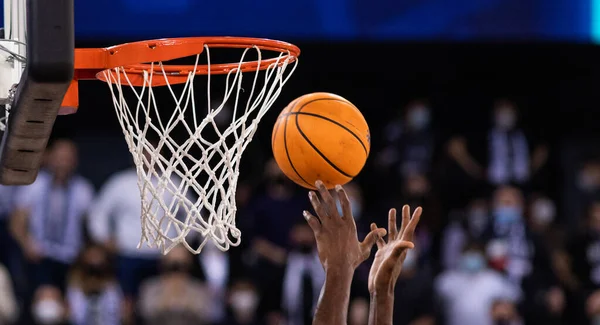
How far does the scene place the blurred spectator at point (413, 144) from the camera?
896cm

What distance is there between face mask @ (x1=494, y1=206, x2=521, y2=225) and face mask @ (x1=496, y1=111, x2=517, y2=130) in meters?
1.14

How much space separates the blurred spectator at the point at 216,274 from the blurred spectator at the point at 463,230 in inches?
72.5

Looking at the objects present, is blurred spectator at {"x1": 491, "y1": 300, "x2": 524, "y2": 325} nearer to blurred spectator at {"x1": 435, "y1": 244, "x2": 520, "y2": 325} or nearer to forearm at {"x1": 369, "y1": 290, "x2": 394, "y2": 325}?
blurred spectator at {"x1": 435, "y1": 244, "x2": 520, "y2": 325}

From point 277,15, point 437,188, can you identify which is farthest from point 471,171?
point 277,15

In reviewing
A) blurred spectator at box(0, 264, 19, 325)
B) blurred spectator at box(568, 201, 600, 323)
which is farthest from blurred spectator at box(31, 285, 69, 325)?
blurred spectator at box(568, 201, 600, 323)

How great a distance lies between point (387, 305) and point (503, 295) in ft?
16.0

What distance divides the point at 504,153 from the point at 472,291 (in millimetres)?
1845

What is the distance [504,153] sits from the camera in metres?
8.95

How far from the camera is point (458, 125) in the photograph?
9516 mm

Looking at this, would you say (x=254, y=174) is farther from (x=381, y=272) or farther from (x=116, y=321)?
(x=381, y=272)

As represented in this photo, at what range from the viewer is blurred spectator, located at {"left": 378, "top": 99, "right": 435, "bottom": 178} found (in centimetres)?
896

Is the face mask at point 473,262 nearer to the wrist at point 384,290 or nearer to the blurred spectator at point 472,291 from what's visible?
the blurred spectator at point 472,291

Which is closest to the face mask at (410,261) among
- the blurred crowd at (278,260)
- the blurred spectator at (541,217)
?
the blurred crowd at (278,260)

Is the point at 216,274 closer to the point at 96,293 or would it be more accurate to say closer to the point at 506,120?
the point at 96,293
